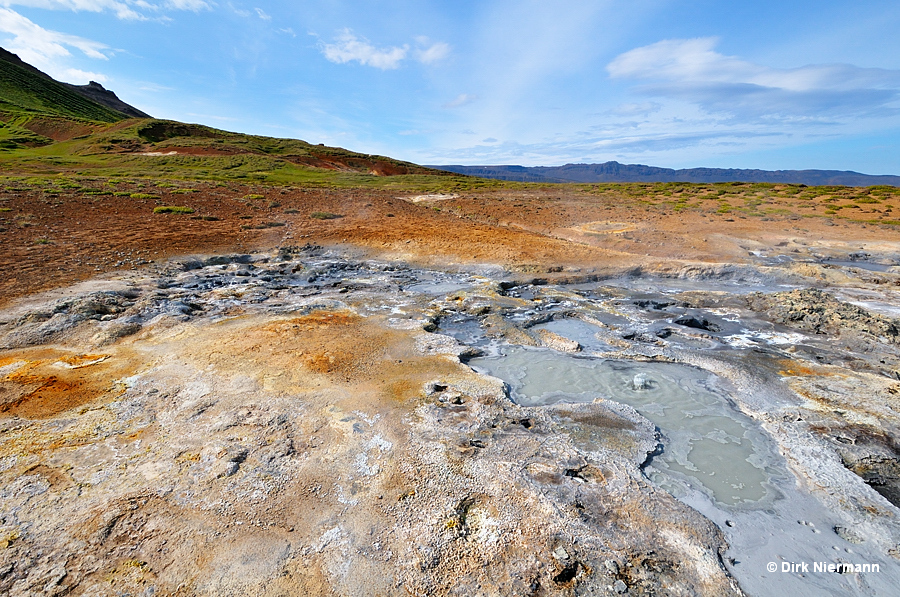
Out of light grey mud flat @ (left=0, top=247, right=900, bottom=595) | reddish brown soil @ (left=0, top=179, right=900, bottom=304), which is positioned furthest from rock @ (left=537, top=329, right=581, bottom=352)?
reddish brown soil @ (left=0, top=179, right=900, bottom=304)

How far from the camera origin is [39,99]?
57.4 meters

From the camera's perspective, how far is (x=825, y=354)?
21.2 feet

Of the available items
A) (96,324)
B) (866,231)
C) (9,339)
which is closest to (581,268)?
(96,324)

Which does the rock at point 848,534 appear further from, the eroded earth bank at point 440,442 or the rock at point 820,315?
the rock at point 820,315

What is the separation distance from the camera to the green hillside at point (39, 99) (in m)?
51.8

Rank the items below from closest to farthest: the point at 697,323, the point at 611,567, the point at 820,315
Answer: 1. the point at 611,567
2. the point at 820,315
3. the point at 697,323

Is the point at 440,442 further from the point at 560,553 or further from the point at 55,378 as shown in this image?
the point at 55,378

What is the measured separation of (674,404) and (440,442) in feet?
9.70

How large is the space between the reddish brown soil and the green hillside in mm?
48609

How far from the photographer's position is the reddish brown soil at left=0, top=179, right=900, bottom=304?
→ 10852 mm

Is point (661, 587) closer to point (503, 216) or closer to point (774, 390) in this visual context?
point (774, 390)

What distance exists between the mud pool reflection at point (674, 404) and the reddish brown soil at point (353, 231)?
16.7 ft

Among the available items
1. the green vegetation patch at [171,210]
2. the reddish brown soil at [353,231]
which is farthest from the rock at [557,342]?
the green vegetation patch at [171,210]

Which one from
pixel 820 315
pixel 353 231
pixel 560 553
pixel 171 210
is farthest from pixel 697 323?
pixel 171 210
